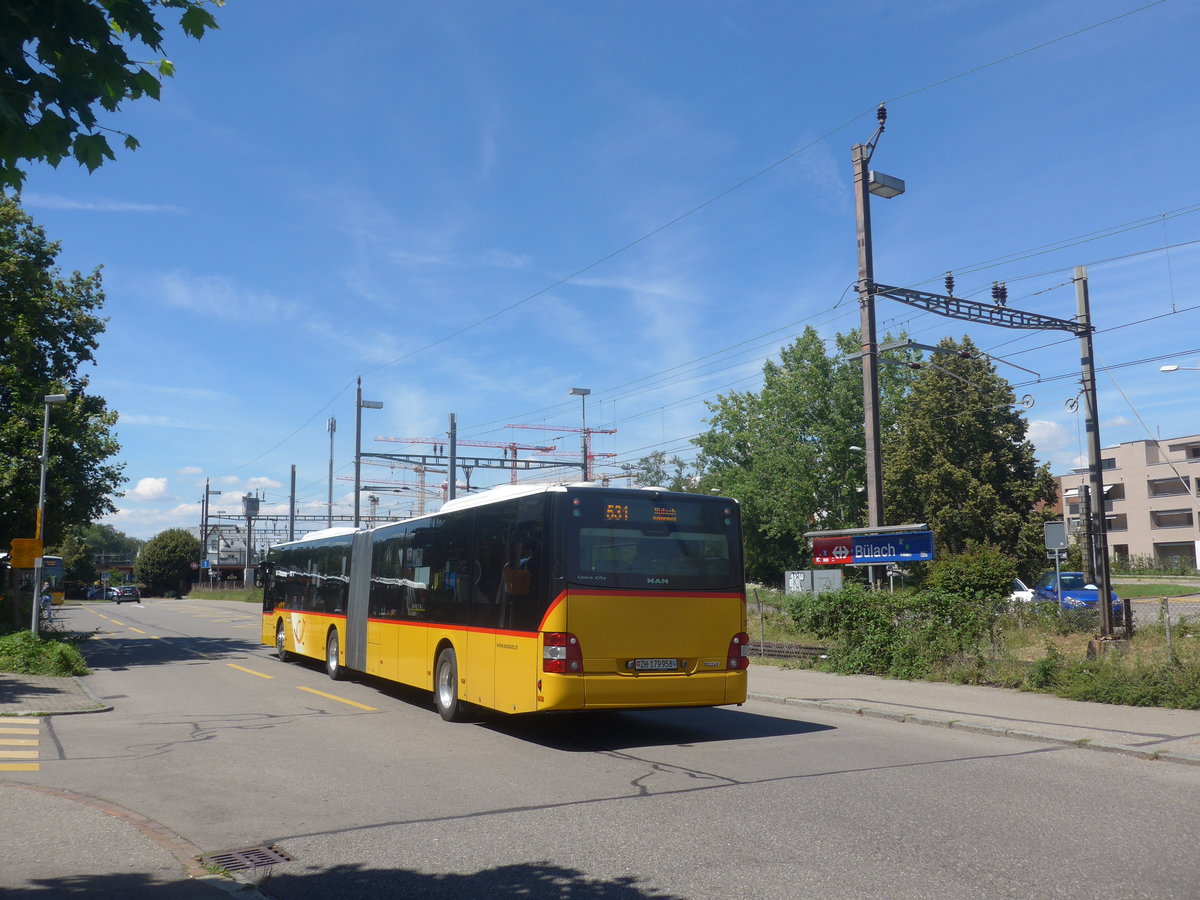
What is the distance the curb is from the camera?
382 inches

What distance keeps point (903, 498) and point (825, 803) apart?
43.4m

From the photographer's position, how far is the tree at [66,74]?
14.3ft

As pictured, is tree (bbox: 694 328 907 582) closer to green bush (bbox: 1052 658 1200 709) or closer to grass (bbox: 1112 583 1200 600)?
grass (bbox: 1112 583 1200 600)

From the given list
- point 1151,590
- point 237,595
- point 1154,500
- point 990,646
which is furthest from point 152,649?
point 1154,500

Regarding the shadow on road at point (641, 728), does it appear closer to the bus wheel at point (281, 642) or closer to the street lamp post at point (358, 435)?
the bus wheel at point (281, 642)

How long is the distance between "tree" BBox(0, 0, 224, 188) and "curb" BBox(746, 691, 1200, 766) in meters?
10.2

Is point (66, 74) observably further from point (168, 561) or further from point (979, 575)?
point (168, 561)

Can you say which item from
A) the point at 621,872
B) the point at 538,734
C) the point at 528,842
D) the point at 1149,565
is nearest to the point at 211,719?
the point at 538,734

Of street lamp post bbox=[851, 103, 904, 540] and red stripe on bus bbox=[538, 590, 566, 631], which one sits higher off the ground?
street lamp post bbox=[851, 103, 904, 540]

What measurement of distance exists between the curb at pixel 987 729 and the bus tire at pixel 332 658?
8175 millimetres

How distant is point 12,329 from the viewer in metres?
26.2

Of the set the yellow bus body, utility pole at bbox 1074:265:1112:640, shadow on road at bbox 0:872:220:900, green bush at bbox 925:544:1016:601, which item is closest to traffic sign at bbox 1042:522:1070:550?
utility pole at bbox 1074:265:1112:640

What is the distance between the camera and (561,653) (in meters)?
10.7

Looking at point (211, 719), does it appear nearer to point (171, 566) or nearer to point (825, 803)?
point (825, 803)
